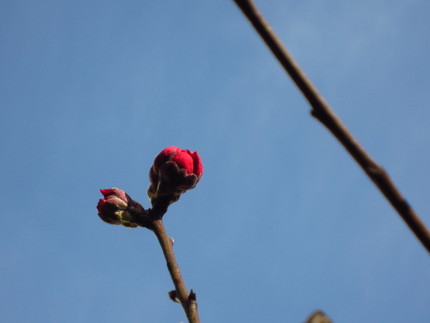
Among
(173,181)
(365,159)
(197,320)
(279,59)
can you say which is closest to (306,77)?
(279,59)

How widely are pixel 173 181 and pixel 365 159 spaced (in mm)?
1906

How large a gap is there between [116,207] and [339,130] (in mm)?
1963

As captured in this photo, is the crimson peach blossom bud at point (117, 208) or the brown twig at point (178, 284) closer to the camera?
the brown twig at point (178, 284)

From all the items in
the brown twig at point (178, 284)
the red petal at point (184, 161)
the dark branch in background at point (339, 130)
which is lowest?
the dark branch in background at point (339, 130)

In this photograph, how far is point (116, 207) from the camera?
8.52ft

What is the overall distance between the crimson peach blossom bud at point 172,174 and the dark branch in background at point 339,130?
185cm

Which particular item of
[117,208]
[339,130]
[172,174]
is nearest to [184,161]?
[172,174]

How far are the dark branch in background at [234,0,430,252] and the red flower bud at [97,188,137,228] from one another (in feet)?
6.04

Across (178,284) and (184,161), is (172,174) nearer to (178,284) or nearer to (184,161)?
(184,161)

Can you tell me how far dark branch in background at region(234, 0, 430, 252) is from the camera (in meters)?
0.82

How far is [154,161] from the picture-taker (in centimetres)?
279

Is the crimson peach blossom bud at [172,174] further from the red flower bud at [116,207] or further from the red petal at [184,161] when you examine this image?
the red flower bud at [116,207]

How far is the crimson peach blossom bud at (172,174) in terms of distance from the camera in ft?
8.75

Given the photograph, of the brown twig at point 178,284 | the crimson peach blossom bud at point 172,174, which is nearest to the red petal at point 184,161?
the crimson peach blossom bud at point 172,174
